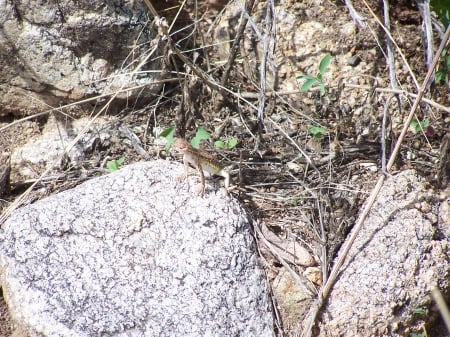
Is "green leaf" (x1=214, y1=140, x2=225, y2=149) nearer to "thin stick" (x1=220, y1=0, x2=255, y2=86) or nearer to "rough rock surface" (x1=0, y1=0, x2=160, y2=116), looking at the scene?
"thin stick" (x1=220, y1=0, x2=255, y2=86)

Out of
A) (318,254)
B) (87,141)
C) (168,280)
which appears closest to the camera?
(168,280)

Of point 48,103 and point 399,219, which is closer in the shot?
point 399,219

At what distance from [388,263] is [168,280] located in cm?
146

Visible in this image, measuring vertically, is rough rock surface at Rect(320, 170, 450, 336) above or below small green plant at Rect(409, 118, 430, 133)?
below

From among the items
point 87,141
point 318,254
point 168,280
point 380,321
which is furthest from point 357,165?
point 87,141

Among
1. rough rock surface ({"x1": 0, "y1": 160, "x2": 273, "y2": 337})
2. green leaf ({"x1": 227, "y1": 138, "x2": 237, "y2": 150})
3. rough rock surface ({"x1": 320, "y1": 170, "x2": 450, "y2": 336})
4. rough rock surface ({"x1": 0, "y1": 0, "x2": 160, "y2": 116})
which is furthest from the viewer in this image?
green leaf ({"x1": 227, "y1": 138, "x2": 237, "y2": 150})

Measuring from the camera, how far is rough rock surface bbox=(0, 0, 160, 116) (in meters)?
4.43

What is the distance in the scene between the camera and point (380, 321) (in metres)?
3.60

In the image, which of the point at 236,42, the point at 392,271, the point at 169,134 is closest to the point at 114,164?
the point at 169,134

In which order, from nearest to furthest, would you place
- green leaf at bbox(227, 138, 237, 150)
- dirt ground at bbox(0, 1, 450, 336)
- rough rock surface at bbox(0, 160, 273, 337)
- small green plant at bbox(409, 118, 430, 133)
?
rough rock surface at bbox(0, 160, 273, 337), dirt ground at bbox(0, 1, 450, 336), small green plant at bbox(409, 118, 430, 133), green leaf at bbox(227, 138, 237, 150)

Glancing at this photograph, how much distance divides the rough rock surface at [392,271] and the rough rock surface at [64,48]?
2.30 metres

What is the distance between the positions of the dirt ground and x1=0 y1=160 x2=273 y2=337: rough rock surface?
0.34m

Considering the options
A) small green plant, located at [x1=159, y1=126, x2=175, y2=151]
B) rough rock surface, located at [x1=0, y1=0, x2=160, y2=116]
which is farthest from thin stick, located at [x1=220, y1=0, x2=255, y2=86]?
small green plant, located at [x1=159, y1=126, x2=175, y2=151]

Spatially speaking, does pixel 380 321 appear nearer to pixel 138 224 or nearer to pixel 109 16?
pixel 138 224
